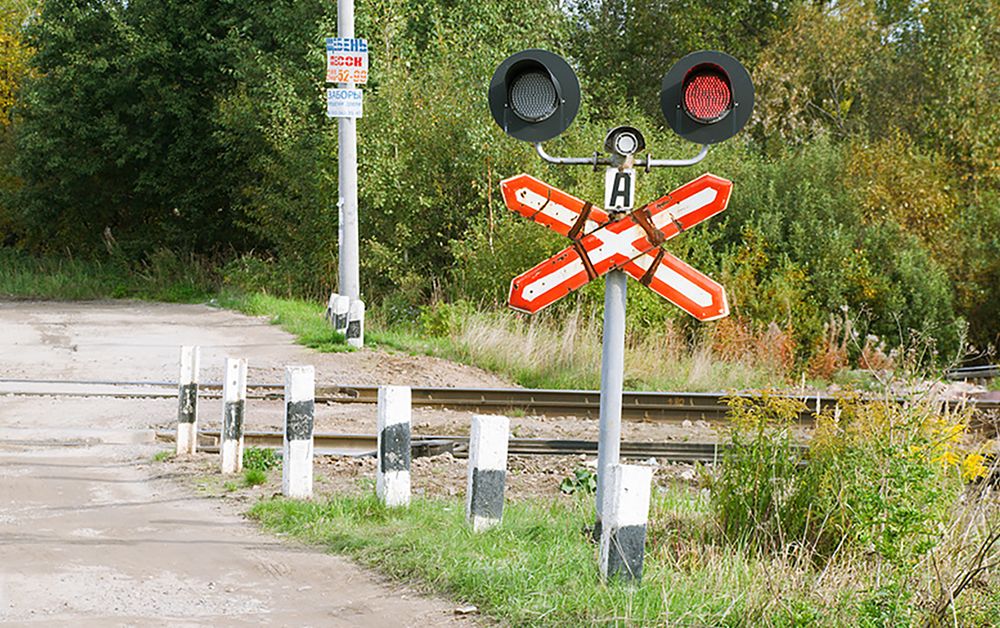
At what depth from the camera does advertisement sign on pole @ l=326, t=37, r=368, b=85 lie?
15.2m

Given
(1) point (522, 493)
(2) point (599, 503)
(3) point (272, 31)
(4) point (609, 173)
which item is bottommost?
(1) point (522, 493)

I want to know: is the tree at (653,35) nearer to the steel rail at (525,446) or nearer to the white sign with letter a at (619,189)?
the steel rail at (525,446)

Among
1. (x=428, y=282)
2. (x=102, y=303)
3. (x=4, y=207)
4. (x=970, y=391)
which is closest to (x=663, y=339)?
(x=970, y=391)

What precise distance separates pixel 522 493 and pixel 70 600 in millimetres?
3578

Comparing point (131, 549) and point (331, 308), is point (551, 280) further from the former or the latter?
point (331, 308)

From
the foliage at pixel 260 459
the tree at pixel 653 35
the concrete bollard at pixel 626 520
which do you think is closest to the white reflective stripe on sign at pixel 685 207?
the concrete bollard at pixel 626 520

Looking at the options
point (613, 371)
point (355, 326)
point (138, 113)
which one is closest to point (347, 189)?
point (355, 326)

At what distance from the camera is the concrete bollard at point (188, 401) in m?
8.58

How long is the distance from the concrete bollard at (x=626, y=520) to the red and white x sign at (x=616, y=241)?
1010mm

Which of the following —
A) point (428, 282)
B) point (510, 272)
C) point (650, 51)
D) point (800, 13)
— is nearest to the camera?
point (510, 272)

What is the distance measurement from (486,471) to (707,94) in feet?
7.77

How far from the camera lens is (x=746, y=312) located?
18797 mm

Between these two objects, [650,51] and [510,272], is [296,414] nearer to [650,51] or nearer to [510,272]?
[510,272]

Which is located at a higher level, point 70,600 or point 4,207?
point 4,207
